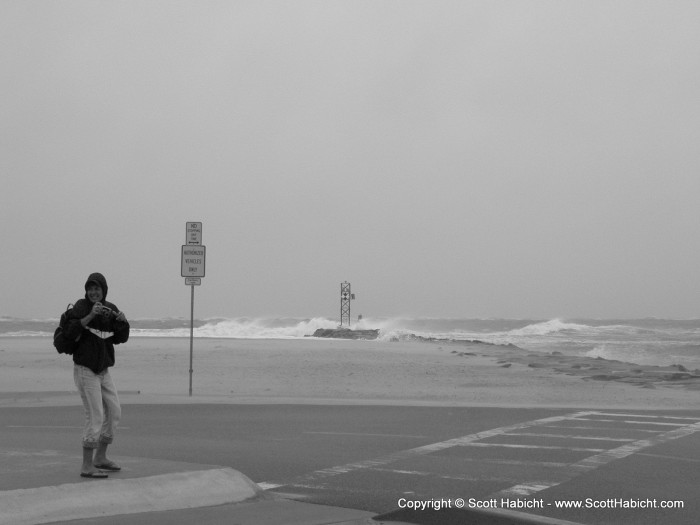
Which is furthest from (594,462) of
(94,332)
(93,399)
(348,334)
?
(348,334)

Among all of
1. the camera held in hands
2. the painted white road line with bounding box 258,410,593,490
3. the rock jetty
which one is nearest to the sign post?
the painted white road line with bounding box 258,410,593,490

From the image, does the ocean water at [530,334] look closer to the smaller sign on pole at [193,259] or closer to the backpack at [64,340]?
the smaller sign on pole at [193,259]

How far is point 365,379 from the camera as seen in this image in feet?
81.0

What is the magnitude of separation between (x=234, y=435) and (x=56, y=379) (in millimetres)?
12389

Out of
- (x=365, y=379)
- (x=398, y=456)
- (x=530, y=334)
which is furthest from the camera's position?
(x=530, y=334)

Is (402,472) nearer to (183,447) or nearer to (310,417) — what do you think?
(183,447)

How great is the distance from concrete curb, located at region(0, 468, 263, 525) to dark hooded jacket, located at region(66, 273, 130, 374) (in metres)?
1.08

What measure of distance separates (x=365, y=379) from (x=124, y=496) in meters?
17.1

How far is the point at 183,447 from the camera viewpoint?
11.7m

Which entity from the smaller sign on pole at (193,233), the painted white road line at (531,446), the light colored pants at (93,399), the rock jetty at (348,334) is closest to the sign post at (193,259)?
the smaller sign on pole at (193,233)

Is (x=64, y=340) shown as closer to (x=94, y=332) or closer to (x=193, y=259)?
(x=94, y=332)

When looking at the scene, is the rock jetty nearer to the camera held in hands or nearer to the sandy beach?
the sandy beach

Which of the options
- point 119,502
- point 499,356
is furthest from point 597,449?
point 499,356

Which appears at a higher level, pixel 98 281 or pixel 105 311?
pixel 98 281
